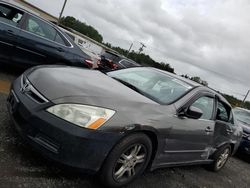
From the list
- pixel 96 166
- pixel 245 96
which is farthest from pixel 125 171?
pixel 245 96

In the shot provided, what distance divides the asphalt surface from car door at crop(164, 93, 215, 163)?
1.29 ft

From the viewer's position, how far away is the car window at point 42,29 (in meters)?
7.18

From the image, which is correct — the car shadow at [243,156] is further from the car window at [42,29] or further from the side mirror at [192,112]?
the car window at [42,29]

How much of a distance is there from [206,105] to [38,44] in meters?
3.89

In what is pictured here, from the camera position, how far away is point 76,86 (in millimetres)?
3742

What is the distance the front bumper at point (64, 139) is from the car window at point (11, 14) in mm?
4026

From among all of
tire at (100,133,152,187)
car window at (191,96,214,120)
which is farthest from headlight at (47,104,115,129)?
car window at (191,96,214,120)

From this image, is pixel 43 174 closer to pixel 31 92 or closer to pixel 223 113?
pixel 31 92

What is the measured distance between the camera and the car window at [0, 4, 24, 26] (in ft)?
22.7

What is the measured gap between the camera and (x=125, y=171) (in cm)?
383

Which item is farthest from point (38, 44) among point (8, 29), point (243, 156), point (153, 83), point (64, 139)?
point (243, 156)

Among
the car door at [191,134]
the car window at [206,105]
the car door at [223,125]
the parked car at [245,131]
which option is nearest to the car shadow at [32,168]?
the car door at [191,134]

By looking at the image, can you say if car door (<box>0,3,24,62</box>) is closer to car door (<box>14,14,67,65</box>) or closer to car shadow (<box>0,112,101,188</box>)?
car door (<box>14,14,67,65</box>)

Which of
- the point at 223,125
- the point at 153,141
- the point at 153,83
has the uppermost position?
the point at 153,83
